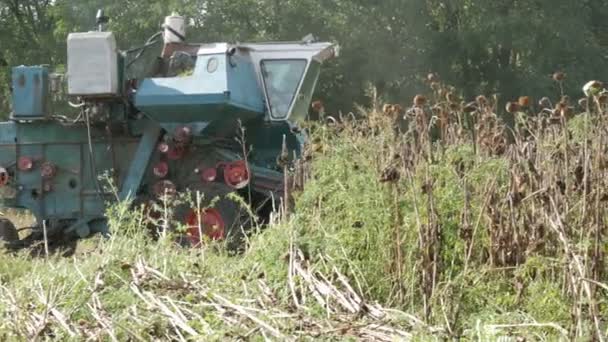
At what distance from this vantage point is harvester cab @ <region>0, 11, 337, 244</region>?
41.2 feet

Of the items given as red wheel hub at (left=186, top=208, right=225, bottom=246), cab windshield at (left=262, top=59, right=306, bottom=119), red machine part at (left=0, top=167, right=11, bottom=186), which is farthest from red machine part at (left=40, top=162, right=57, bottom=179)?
cab windshield at (left=262, top=59, right=306, bottom=119)

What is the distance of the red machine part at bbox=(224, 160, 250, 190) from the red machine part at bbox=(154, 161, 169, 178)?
796 millimetres

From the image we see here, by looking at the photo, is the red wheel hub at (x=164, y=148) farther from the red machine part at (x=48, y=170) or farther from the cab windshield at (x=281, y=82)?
the red machine part at (x=48, y=170)

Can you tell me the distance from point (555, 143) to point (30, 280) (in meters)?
3.09

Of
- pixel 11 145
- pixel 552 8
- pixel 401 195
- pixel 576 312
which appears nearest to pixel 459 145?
pixel 401 195

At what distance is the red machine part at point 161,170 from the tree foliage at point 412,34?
11.5 metres

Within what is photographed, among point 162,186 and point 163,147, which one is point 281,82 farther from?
point 162,186

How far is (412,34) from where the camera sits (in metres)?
26.1

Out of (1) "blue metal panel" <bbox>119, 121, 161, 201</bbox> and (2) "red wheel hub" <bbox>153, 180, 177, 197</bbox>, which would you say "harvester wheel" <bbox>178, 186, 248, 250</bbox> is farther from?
(1) "blue metal panel" <bbox>119, 121, 161, 201</bbox>

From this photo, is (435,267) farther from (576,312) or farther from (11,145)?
(11,145)

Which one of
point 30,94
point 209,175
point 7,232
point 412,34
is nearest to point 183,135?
point 209,175

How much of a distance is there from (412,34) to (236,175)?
563 inches

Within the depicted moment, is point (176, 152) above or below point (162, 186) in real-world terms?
above

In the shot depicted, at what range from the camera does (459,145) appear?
256 inches
